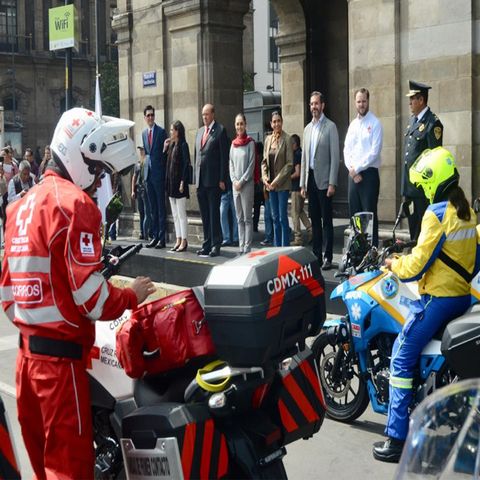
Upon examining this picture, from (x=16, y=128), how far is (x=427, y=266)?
169ft

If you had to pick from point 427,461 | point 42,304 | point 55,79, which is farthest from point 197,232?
point 55,79

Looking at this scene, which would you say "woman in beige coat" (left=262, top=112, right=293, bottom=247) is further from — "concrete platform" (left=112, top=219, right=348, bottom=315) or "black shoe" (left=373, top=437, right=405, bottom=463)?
"black shoe" (left=373, top=437, right=405, bottom=463)

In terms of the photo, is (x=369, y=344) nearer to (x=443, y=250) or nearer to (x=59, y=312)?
(x=443, y=250)

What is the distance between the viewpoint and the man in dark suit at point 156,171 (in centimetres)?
1321

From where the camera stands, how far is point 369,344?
570 centimetres

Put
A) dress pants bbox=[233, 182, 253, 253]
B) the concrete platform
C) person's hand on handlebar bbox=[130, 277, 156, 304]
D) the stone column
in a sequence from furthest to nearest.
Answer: the stone column, dress pants bbox=[233, 182, 253, 253], the concrete platform, person's hand on handlebar bbox=[130, 277, 156, 304]

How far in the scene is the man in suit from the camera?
39.3ft

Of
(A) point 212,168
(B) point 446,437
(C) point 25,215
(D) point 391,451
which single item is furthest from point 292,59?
(B) point 446,437

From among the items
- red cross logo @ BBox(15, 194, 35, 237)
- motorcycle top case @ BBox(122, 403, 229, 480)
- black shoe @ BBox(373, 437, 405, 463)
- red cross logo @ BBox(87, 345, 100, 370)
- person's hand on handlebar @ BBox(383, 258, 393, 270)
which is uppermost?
red cross logo @ BBox(15, 194, 35, 237)

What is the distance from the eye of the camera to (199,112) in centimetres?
1440

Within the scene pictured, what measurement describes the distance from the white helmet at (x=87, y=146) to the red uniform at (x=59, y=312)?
0.17 metres

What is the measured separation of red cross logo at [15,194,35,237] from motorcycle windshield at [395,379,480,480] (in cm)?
187

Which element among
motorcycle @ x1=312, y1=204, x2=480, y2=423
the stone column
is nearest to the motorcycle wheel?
motorcycle @ x1=312, y1=204, x2=480, y2=423

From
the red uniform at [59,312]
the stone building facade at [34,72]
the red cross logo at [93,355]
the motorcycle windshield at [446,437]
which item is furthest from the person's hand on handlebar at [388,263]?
the stone building facade at [34,72]
